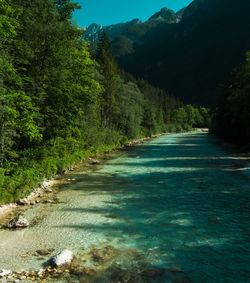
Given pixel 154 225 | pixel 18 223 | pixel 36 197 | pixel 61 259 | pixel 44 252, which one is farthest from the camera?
pixel 36 197

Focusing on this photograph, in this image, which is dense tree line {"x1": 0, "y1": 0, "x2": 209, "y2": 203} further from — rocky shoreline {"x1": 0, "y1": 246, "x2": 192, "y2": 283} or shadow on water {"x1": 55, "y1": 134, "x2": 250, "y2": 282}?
rocky shoreline {"x1": 0, "y1": 246, "x2": 192, "y2": 283}

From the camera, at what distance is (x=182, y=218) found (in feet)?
32.4

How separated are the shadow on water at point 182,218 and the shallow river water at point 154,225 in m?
0.03

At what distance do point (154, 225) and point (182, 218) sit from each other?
4.51ft

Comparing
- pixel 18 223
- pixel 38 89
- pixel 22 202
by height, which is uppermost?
pixel 38 89

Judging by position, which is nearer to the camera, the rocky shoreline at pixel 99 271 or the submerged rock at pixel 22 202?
the rocky shoreline at pixel 99 271

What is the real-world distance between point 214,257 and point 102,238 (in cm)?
354

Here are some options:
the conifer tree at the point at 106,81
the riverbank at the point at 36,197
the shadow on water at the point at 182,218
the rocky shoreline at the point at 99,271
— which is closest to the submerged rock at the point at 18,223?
the riverbank at the point at 36,197

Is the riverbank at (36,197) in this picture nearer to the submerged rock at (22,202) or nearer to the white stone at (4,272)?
the submerged rock at (22,202)

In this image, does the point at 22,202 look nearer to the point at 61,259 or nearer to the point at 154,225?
the point at 61,259

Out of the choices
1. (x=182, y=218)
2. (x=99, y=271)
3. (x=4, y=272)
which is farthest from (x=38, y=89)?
(x=99, y=271)

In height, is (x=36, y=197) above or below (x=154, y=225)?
above

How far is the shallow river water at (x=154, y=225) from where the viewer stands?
270 inches

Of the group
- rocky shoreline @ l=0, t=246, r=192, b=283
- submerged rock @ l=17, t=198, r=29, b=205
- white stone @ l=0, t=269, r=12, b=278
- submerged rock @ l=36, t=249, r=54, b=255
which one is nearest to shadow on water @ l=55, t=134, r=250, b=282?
rocky shoreline @ l=0, t=246, r=192, b=283
